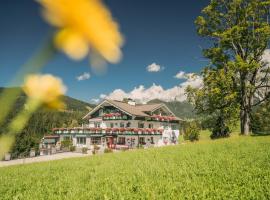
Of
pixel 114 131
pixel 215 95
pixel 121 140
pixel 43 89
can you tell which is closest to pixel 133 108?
pixel 121 140

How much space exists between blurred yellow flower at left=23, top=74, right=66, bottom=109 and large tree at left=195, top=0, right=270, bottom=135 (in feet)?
88.7

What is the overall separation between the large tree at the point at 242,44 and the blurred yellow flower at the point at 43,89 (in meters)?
27.0

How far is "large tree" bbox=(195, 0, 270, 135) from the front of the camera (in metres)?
26.1

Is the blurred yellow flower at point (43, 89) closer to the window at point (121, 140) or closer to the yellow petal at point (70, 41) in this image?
the yellow petal at point (70, 41)

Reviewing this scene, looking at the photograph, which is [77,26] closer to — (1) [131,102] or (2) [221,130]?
(2) [221,130]

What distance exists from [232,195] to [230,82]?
22.3 m

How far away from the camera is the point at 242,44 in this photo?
2811 cm

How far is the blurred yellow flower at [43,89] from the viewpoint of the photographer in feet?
1.36

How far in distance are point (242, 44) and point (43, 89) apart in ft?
101

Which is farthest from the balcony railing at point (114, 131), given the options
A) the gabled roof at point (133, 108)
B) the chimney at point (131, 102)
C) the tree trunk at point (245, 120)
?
the tree trunk at point (245, 120)

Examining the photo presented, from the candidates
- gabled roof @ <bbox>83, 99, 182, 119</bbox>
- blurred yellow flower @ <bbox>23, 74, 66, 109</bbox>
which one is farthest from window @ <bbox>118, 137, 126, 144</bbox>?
blurred yellow flower @ <bbox>23, 74, 66, 109</bbox>

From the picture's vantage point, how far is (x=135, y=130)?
39344mm

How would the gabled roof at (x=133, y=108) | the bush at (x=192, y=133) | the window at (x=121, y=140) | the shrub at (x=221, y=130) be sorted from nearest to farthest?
the shrub at (x=221, y=130) < the window at (x=121, y=140) < the gabled roof at (x=133, y=108) < the bush at (x=192, y=133)

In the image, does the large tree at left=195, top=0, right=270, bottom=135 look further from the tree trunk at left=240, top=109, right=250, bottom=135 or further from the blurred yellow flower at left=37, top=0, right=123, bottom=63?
the blurred yellow flower at left=37, top=0, right=123, bottom=63
